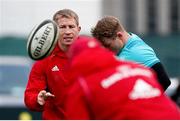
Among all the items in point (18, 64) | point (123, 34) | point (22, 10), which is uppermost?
point (123, 34)

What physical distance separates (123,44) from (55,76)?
2.63 feet

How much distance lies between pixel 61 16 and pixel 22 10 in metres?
39.6

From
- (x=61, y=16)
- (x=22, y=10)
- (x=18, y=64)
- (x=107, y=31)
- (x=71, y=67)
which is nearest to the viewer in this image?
(x=71, y=67)

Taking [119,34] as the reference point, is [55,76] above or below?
below

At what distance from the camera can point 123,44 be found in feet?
28.0

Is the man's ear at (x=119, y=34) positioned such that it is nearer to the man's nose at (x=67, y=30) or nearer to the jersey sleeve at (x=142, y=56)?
the jersey sleeve at (x=142, y=56)

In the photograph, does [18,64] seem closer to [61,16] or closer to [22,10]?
[61,16]

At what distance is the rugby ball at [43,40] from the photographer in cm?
862

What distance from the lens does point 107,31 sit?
8.36 m

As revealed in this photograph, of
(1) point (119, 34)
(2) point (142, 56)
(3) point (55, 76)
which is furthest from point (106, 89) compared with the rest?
(3) point (55, 76)

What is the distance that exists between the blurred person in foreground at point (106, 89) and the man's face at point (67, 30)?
2530 mm

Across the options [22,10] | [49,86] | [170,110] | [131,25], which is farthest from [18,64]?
[131,25]

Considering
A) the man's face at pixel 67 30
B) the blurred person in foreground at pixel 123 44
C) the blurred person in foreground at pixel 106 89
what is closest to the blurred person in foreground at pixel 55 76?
the man's face at pixel 67 30

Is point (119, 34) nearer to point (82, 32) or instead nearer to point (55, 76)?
point (55, 76)
